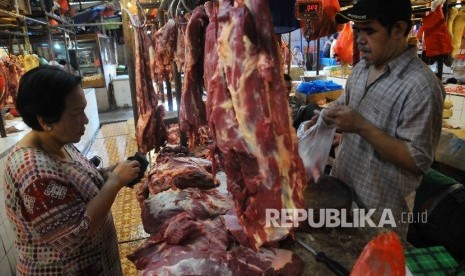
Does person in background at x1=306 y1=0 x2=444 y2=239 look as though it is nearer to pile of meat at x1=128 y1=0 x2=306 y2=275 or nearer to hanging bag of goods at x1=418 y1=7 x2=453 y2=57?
pile of meat at x1=128 y1=0 x2=306 y2=275

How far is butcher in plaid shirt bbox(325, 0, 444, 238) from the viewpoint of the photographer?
2041 mm

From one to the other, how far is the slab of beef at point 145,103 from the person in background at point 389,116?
229 centimetres

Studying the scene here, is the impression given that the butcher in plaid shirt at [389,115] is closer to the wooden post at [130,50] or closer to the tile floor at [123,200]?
the wooden post at [130,50]

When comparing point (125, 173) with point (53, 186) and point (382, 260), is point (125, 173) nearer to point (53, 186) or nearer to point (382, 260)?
point (53, 186)

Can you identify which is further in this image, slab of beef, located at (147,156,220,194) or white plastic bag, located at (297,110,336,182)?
slab of beef, located at (147,156,220,194)

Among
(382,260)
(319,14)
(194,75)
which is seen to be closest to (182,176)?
(194,75)

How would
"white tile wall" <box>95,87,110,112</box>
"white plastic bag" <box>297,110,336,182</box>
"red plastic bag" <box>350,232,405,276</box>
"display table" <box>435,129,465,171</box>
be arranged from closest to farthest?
1. "red plastic bag" <box>350,232,405,276</box>
2. "white plastic bag" <box>297,110,336,182</box>
3. "display table" <box>435,129,465,171</box>
4. "white tile wall" <box>95,87,110,112</box>

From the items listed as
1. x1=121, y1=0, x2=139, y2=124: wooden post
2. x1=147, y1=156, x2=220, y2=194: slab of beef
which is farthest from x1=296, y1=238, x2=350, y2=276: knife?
x1=121, y1=0, x2=139, y2=124: wooden post

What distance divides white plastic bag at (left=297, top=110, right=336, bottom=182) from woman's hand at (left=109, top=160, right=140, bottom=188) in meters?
1.18

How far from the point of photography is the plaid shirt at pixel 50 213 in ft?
5.89

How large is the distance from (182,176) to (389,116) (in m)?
1.66

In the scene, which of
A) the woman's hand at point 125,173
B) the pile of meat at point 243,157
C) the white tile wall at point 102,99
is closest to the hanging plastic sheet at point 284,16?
the pile of meat at point 243,157

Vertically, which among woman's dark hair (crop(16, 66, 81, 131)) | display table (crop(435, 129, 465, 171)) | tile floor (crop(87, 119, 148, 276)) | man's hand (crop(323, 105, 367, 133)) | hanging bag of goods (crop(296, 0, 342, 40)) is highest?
hanging bag of goods (crop(296, 0, 342, 40))

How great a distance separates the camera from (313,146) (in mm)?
2346
